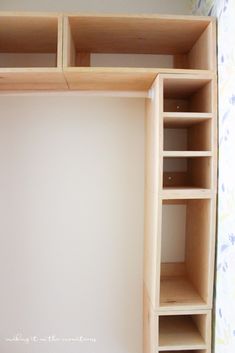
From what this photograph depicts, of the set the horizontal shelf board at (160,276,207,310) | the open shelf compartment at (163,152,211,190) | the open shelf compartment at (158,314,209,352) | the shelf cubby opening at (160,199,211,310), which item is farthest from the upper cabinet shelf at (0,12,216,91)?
the open shelf compartment at (158,314,209,352)

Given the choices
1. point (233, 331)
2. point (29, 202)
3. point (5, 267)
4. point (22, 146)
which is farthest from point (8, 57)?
point (233, 331)

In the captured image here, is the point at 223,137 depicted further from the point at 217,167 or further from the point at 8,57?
the point at 8,57

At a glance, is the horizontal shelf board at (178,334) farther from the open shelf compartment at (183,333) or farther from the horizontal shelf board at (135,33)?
the horizontal shelf board at (135,33)

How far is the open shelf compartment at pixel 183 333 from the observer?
52.2 inches

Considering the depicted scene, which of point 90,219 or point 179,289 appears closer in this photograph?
point 179,289

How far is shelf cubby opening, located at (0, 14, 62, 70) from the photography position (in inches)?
50.6

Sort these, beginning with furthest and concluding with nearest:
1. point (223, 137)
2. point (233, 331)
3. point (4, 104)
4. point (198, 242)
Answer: point (4, 104) → point (198, 242) → point (223, 137) → point (233, 331)

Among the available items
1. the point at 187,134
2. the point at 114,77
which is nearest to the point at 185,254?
the point at 187,134

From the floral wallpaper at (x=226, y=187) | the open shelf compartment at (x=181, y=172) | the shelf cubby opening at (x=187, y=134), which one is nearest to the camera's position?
the floral wallpaper at (x=226, y=187)

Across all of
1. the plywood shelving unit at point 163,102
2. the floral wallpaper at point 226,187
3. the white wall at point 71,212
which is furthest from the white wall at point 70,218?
the floral wallpaper at point 226,187

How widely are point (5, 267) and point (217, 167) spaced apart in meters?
1.13

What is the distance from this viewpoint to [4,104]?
1.61m

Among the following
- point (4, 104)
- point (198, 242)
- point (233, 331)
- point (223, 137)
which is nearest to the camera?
point (233, 331)

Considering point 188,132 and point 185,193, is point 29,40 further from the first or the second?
point 185,193
